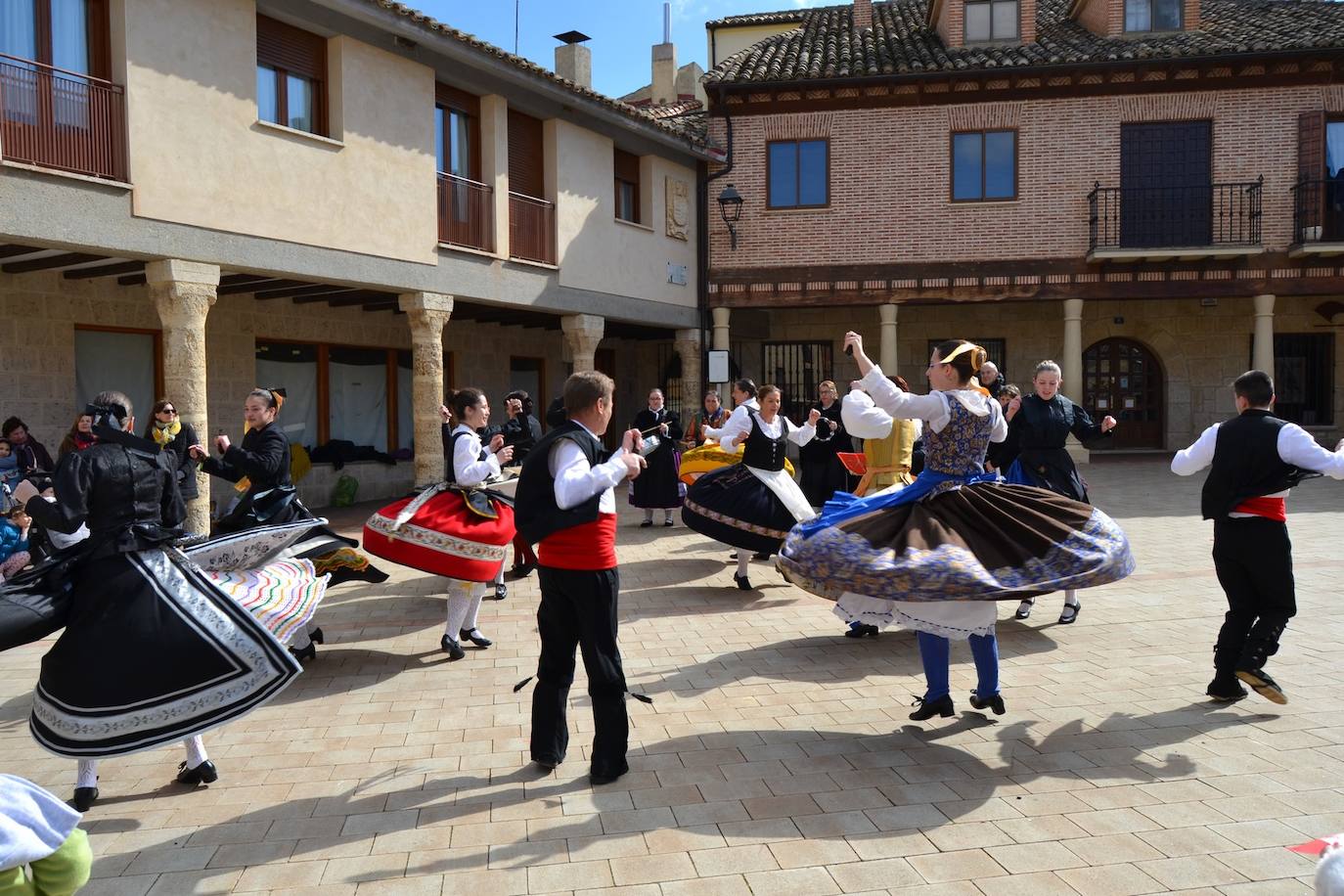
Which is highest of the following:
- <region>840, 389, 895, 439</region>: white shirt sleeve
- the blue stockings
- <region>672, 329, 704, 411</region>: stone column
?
<region>672, 329, 704, 411</region>: stone column

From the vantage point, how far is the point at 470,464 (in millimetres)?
6277

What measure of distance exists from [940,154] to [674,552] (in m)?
11.7

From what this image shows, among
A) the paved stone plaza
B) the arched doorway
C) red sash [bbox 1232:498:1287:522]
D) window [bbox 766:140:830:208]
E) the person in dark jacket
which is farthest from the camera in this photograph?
the arched doorway

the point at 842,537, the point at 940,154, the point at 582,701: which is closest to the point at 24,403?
the point at 582,701

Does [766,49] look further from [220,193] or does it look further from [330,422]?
[220,193]

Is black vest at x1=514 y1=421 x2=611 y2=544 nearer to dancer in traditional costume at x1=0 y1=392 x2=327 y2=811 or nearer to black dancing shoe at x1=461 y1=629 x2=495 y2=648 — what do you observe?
dancer in traditional costume at x1=0 y1=392 x2=327 y2=811

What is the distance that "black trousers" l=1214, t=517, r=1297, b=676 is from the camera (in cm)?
500

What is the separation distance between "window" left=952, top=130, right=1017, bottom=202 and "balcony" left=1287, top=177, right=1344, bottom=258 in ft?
17.0

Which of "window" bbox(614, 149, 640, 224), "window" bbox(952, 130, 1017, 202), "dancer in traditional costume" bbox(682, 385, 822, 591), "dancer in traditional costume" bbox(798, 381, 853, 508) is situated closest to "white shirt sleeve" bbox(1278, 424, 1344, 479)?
"dancer in traditional costume" bbox(682, 385, 822, 591)

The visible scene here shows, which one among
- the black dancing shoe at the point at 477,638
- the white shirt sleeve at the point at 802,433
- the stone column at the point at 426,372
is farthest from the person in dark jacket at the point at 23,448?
the white shirt sleeve at the point at 802,433

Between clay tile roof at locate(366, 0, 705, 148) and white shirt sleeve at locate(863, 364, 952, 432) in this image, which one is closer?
white shirt sleeve at locate(863, 364, 952, 432)

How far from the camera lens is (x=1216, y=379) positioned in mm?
20781

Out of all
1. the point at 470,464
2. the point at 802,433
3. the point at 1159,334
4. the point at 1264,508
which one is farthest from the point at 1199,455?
the point at 1159,334

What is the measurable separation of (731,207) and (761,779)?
635 inches
